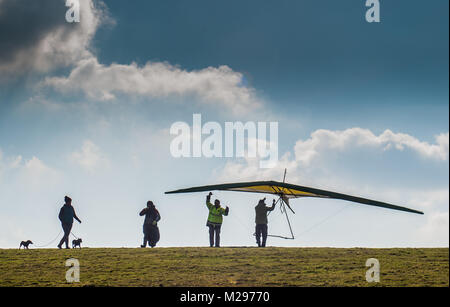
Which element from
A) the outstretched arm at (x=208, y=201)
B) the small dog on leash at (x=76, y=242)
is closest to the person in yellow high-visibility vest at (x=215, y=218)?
the outstretched arm at (x=208, y=201)

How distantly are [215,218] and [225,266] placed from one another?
455 centimetres

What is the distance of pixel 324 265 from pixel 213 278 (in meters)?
3.62

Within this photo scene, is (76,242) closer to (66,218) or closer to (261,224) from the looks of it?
(66,218)

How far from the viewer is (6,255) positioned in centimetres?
1766

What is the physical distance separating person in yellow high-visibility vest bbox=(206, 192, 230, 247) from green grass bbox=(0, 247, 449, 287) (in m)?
1.56

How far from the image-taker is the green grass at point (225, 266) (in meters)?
13.7

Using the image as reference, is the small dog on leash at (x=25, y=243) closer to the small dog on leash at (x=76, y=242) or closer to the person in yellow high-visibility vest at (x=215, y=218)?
the small dog on leash at (x=76, y=242)

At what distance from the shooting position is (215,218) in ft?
64.3

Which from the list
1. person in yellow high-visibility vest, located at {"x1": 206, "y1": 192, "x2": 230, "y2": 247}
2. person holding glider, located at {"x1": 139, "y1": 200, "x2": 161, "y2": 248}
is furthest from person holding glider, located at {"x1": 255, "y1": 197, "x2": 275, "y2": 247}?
person holding glider, located at {"x1": 139, "y1": 200, "x2": 161, "y2": 248}

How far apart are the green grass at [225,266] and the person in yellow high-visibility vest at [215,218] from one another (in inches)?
61.4
